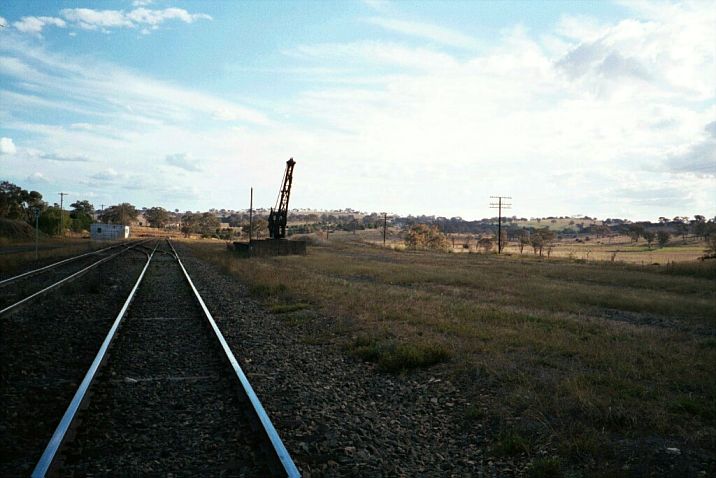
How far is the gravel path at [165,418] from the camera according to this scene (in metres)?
4.59

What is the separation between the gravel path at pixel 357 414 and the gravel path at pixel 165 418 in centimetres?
46

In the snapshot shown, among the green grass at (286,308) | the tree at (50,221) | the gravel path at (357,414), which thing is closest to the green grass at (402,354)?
the gravel path at (357,414)

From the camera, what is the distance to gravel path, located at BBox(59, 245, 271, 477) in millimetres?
4590

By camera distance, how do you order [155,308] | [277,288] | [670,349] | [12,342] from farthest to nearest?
[277,288], [155,308], [670,349], [12,342]

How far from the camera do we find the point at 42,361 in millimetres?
8078

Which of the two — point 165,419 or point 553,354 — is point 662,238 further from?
point 165,419

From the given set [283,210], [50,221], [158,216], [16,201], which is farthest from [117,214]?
[283,210]

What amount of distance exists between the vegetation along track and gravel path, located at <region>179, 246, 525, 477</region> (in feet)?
1.08

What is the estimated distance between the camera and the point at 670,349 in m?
10.4

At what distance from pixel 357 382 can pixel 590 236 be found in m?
179

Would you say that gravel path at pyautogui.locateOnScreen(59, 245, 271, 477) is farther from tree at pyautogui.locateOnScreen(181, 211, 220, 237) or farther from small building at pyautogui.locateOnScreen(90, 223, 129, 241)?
tree at pyautogui.locateOnScreen(181, 211, 220, 237)

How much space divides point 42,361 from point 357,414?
16.7ft

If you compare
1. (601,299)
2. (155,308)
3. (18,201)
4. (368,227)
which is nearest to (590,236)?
(368,227)

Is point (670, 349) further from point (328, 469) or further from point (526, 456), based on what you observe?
point (328, 469)
